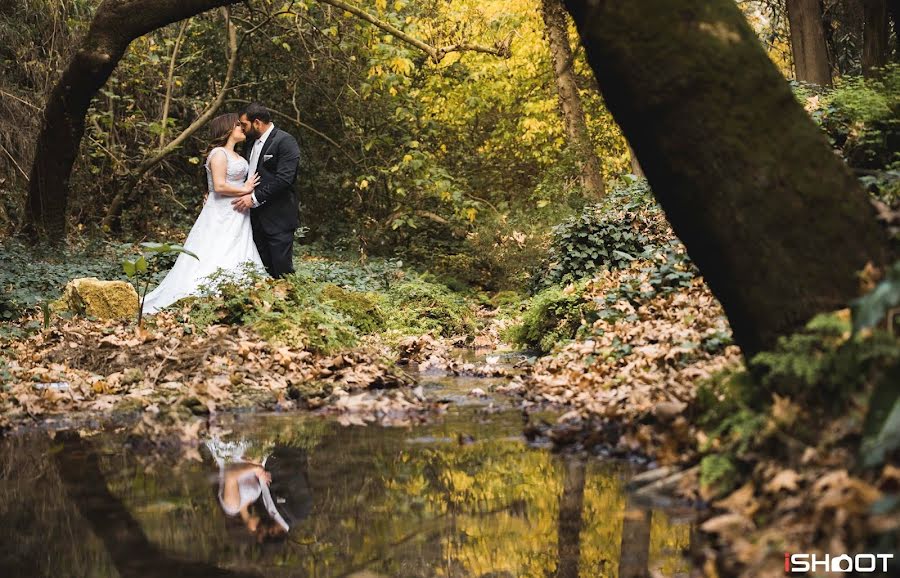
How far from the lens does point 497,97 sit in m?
28.5

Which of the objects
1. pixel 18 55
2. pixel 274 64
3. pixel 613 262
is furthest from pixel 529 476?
pixel 274 64

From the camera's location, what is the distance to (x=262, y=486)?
4.66 metres

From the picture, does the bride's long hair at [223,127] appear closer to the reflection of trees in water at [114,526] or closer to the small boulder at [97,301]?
the small boulder at [97,301]

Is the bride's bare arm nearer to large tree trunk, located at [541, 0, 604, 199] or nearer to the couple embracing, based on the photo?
the couple embracing

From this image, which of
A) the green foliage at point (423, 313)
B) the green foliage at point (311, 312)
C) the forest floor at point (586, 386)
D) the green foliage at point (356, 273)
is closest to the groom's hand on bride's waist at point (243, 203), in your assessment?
the green foliage at point (311, 312)

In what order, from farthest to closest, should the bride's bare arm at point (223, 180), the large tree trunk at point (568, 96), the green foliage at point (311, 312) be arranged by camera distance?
the large tree trunk at point (568, 96), the bride's bare arm at point (223, 180), the green foliage at point (311, 312)

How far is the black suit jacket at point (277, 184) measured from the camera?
11.1m

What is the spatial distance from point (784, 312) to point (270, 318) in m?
6.29

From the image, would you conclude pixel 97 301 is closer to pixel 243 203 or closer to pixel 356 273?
pixel 243 203

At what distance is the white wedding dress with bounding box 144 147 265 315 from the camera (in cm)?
1141

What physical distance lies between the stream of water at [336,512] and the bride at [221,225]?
5536 millimetres

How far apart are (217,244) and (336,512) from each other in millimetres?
7817

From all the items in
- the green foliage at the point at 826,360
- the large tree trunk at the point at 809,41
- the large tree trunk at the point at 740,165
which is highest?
the large tree trunk at the point at 809,41

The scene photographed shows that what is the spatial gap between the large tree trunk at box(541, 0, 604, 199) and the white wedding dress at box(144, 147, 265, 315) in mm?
9979
